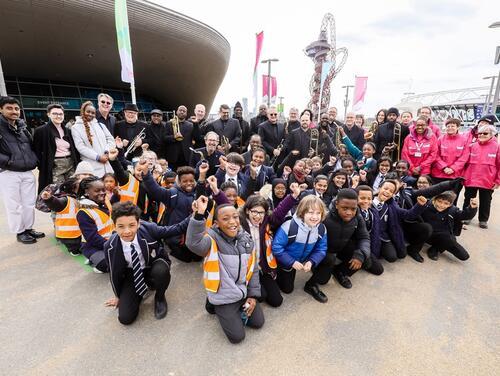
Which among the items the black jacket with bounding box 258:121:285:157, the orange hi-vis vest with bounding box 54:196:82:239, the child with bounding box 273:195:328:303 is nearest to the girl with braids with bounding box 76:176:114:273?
the orange hi-vis vest with bounding box 54:196:82:239

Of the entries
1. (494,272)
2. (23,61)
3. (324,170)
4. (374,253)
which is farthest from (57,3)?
(494,272)

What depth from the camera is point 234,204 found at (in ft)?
11.3

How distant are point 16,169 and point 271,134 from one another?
479cm

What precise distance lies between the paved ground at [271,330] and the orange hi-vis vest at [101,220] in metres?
0.57

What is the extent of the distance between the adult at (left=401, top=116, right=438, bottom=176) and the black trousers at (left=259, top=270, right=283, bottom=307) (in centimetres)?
396

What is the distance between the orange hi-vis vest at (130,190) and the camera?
3.63 metres

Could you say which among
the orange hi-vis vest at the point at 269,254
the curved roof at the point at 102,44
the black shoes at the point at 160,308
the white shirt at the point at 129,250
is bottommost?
the black shoes at the point at 160,308

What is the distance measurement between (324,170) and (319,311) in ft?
8.93

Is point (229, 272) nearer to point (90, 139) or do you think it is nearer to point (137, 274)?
point (137, 274)

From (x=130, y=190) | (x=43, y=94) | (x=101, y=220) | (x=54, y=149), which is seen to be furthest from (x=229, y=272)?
(x=43, y=94)

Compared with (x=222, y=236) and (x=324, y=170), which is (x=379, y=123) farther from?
(x=222, y=236)

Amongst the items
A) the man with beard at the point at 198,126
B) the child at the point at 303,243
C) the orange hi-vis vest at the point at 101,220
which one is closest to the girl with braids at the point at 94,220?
the orange hi-vis vest at the point at 101,220

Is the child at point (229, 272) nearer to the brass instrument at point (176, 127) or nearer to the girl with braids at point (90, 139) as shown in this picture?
the girl with braids at point (90, 139)

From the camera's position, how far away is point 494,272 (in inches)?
128
